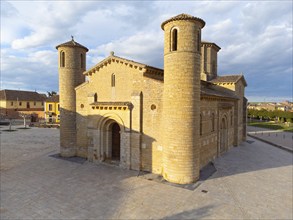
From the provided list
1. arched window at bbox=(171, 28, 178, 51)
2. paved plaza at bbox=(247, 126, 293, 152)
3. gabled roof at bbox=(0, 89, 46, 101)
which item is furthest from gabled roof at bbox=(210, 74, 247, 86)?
gabled roof at bbox=(0, 89, 46, 101)

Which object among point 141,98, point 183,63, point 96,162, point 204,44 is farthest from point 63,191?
point 204,44

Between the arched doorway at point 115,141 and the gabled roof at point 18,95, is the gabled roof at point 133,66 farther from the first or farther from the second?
the gabled roof at point 18,95

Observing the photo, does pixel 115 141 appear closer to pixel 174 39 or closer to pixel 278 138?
pixel 174 39

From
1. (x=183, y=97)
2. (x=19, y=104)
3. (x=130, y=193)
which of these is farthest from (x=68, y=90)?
(x=19, y=104)

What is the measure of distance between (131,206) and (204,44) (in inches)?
908

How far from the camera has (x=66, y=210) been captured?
29.6 ft

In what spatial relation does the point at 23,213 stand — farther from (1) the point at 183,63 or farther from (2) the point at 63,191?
(1) the point at 183,63

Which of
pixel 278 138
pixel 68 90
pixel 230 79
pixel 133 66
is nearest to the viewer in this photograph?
pixel 133 66

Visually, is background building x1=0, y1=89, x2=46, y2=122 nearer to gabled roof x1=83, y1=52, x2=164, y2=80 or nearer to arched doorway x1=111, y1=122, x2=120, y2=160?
arched doorway x1=111, y1=122, x2=120, y2=160

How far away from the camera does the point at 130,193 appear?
10.7 metres

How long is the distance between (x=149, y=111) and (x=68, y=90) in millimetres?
8279

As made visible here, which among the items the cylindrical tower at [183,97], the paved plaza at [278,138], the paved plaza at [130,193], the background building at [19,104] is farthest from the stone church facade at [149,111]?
the background building at [19,104]

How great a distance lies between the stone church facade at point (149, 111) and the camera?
12070mm

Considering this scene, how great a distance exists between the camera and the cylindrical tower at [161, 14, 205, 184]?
11992 millimetres
